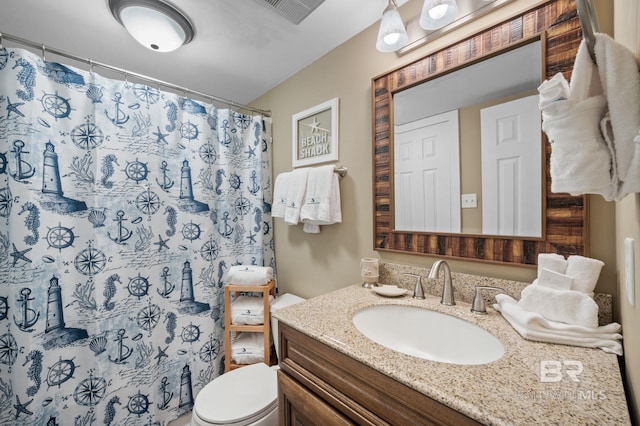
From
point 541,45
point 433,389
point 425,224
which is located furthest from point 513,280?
point 541,45

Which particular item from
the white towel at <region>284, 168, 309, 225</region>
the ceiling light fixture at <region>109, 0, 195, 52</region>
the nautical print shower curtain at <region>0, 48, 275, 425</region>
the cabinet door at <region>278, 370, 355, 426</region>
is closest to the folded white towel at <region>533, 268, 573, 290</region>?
the cabinet door at <region>278, 370, 355, 426</region>

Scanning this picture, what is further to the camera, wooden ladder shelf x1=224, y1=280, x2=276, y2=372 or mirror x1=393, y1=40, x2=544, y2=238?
wooden ladder shelf x1=224, y1=280, x2=276, y2=372

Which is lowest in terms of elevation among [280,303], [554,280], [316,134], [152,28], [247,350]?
[247,350]

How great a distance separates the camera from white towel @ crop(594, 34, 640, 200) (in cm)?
36

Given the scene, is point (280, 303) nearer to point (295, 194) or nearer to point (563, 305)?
point (295, 194)

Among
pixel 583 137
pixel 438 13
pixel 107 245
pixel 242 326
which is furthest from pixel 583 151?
pixel 107 245

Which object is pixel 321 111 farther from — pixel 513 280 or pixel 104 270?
pixel 104 270

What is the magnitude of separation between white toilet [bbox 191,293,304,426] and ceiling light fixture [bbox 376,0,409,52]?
1.36m

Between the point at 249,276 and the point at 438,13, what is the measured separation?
5.21ft

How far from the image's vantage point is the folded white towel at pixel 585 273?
0.72 meters

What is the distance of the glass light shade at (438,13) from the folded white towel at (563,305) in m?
1.03

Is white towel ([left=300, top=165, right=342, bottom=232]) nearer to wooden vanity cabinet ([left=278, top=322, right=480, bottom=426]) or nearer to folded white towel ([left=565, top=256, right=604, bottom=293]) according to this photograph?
wooden vanity cabinet ([left=278, top=322, right=480, bottom=426])

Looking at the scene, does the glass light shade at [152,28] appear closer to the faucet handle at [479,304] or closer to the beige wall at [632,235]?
the beige wall at [632,235]

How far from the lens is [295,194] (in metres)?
1.56
